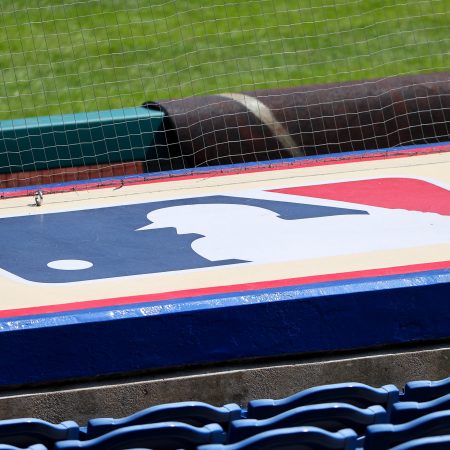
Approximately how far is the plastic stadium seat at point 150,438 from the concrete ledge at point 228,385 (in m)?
0.92

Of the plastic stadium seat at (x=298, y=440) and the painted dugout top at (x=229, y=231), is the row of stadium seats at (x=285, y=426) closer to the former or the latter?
the plastic stadium seat at (x=298, y=440)

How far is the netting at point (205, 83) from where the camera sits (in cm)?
749

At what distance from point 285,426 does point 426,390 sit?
70 cm

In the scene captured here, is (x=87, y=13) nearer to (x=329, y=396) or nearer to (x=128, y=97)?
(x=128, y=97)

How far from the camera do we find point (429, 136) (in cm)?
773

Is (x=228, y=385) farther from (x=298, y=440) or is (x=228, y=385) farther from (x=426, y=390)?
(x=298, y=440)

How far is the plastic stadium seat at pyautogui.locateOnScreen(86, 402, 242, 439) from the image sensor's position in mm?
3721

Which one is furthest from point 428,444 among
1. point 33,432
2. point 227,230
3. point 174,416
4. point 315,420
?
point 227,230

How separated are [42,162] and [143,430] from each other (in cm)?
429

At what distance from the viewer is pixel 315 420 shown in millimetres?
3604

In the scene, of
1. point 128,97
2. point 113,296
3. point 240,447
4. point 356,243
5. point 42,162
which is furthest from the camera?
point 128,97

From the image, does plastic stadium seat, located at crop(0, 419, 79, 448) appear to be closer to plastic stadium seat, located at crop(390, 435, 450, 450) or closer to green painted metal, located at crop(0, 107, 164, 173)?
plastic stadium seat, located at crop(390, 435, 450, 450)

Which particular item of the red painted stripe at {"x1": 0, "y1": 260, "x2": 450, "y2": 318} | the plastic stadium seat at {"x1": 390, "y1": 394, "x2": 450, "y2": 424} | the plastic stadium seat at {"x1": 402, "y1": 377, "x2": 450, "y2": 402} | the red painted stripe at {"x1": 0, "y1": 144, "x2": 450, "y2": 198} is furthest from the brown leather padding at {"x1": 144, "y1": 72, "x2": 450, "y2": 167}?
the plastic stadium seat at {"x1": 390, "y1": 394, "x2": 450, "y2": 424}

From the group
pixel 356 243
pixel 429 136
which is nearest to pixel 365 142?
pixel 429 136
